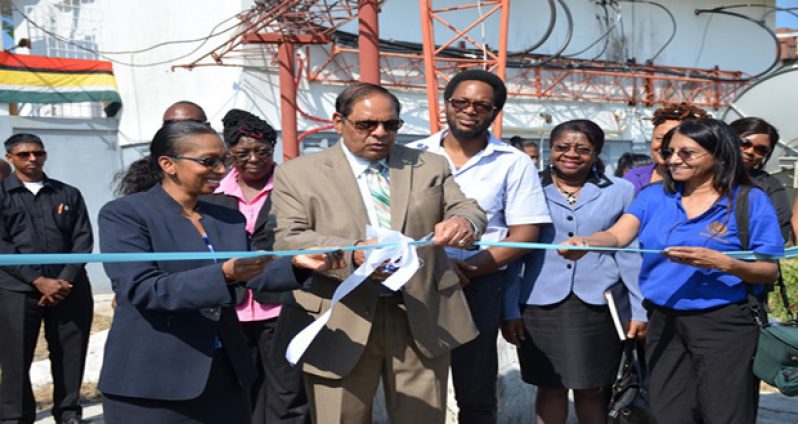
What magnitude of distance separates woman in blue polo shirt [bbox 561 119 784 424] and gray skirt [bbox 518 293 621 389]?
12.9 inches

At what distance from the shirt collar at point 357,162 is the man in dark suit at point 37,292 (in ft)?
9.79

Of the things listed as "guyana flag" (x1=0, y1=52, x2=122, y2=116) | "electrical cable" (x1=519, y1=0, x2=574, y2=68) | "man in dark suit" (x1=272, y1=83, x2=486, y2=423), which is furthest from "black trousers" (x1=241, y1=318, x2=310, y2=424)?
"electrical cable" (x1=519, y1=0, x2=574, y2=68)

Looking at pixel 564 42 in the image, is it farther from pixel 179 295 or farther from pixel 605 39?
pixel 179 295

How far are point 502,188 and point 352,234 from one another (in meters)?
1.02

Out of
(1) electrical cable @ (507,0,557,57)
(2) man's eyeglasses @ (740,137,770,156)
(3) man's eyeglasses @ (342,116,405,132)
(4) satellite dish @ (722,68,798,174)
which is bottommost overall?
(2) man's eyeglasses @ (740,137,770,156)

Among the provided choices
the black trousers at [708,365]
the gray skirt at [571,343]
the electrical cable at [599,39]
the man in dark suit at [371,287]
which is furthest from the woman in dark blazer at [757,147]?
the electrical cable at [599,39]

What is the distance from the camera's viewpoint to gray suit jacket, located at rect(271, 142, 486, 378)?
3.05 meters

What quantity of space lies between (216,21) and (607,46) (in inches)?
380

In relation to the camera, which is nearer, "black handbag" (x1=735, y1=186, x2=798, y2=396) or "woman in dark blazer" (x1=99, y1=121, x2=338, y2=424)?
"woman in dark blazer" (x1=99, y1=121, x2=338, y2=424)

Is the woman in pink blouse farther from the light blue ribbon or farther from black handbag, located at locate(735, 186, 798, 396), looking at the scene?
black handbag, located at locate(735, 186, 798, 396)

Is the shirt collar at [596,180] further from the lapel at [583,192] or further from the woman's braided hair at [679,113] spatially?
the woman's braided hair at [679,113]

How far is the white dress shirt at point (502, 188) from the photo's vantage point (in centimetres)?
372

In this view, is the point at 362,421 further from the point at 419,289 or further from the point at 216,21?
the point at 216,21

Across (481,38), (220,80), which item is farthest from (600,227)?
(481,38)
